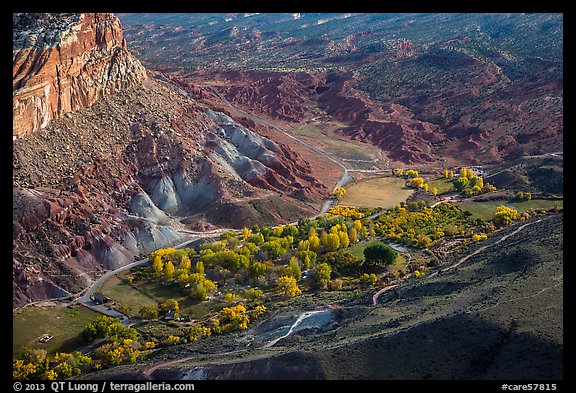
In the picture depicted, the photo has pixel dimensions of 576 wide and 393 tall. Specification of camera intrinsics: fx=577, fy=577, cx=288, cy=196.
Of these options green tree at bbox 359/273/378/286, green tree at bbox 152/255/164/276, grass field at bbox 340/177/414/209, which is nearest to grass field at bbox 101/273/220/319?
green tree at bbox 152/255/164/276

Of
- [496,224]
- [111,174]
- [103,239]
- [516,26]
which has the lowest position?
[496,224]

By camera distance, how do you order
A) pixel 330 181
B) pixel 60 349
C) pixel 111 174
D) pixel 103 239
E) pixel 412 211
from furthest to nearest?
pixel 330 181
pixel 412 211
pixel 111 174
pixel 103 239
pixel 60 349

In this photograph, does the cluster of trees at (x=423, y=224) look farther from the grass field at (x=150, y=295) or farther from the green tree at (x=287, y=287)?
the grass field at (x=150, y=295)

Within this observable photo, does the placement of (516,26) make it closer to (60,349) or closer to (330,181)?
(330,181)

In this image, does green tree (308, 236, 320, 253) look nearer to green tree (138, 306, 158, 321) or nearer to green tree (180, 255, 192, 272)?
green tree (180, 255, 192, 272)

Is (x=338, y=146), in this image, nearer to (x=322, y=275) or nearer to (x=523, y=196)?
(x=523, y=196)

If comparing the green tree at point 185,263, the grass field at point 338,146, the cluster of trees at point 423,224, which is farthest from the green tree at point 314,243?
the grass field at point 338,146

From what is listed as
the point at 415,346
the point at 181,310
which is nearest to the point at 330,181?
the point at 181,310
